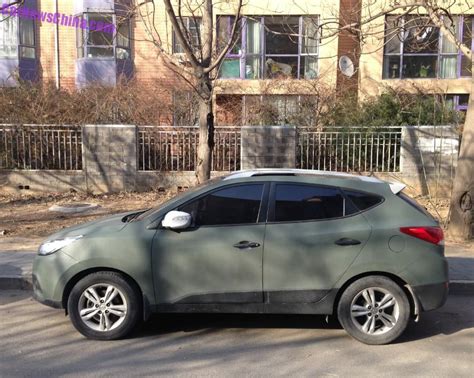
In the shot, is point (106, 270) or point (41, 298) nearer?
point (106, 270)

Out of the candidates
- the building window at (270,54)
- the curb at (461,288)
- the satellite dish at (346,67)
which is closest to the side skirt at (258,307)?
the curb at (461,288)

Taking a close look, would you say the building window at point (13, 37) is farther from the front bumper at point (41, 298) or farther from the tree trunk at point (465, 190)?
the front bumper at point (41, 298)

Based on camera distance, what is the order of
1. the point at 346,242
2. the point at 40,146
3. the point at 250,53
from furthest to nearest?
1. the point at 250,53
2. the point at 40,146
3. the point at 346,242

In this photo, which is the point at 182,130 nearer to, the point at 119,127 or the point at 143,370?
the point at 119,127

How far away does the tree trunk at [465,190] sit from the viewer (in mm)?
8180

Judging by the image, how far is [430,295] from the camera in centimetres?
464

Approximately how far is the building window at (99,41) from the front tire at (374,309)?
1823 cm

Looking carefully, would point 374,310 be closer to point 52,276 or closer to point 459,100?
point 52,276

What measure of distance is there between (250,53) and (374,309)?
16.8m

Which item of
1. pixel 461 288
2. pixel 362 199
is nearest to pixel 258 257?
pixel 362 199

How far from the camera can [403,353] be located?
4527 mm

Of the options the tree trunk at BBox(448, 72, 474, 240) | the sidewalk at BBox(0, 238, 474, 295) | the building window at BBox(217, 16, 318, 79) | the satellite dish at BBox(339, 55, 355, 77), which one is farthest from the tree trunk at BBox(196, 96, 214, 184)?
the building window at BBox(217, 16, 318, 79)

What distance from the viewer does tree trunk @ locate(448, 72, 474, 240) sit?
8180 mm

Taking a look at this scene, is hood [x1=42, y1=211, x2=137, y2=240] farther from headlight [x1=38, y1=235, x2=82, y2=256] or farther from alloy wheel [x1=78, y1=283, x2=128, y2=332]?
alloy wheel [x1=78, y1=283, x2=128, y2=332]
